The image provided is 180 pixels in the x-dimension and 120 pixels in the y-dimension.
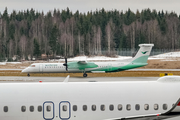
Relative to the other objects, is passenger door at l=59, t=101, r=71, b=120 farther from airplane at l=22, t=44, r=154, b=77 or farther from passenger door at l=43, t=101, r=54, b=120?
airplane at l=22, t=44, r=154, b=77

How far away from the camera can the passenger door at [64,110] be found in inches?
405

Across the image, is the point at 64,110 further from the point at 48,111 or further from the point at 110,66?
the point at 110,66

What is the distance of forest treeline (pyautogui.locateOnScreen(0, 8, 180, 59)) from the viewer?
353 ft

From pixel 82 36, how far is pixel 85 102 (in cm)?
10431

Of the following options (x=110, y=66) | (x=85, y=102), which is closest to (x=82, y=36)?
(x=110, y=66)

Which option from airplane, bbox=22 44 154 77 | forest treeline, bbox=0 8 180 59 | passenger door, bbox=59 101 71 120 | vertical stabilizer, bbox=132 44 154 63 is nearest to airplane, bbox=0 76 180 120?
passenger door, bbox=59 101 71 120

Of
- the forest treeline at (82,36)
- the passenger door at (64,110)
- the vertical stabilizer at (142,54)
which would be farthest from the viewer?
the forest treeline at (82,36)

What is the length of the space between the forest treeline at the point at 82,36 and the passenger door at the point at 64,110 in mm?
92609

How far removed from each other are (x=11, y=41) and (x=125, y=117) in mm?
107779

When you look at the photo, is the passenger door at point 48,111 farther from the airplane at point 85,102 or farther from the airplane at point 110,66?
the airplane at point 110,66

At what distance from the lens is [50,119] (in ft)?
33.9

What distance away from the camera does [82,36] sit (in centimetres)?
11425

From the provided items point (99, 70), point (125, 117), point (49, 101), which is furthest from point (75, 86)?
point (99, 70)

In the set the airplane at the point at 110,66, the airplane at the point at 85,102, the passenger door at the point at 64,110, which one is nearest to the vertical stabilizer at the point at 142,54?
the airplane at the point at 110,66
